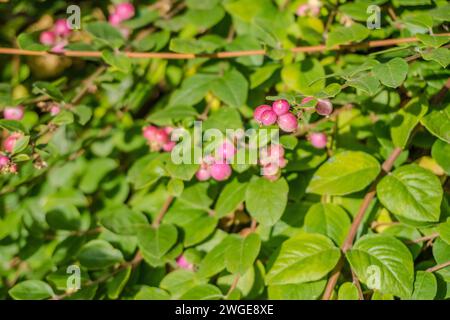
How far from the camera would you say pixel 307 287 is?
1.08 metres

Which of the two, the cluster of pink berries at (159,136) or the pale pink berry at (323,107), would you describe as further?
the cluster of pink berries at (159,136)

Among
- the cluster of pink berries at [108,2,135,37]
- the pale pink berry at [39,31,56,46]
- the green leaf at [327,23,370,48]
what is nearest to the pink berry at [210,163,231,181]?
the green leaf at [327,23,370,48]

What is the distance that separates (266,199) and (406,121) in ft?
1.30

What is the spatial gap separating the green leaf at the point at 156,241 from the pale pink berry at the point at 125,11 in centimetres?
77

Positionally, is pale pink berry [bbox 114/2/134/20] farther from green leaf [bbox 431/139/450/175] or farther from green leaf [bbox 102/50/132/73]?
green leaf [bbox 431/139/450/175]

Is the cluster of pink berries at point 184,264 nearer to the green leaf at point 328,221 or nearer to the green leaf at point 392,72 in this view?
the green leaf at point 328,221

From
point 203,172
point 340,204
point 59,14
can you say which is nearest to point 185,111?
point 203,172

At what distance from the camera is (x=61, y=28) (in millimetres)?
1663

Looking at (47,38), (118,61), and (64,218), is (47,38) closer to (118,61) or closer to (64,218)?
(118,61)

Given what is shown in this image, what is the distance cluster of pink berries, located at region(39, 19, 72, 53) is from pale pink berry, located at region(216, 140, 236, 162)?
2.50ft

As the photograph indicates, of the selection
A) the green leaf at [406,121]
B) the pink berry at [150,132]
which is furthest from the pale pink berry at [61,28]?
the green leaf at [406,121]

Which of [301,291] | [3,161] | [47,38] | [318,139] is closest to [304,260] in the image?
[301,291]

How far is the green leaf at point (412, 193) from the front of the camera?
1021 mm
